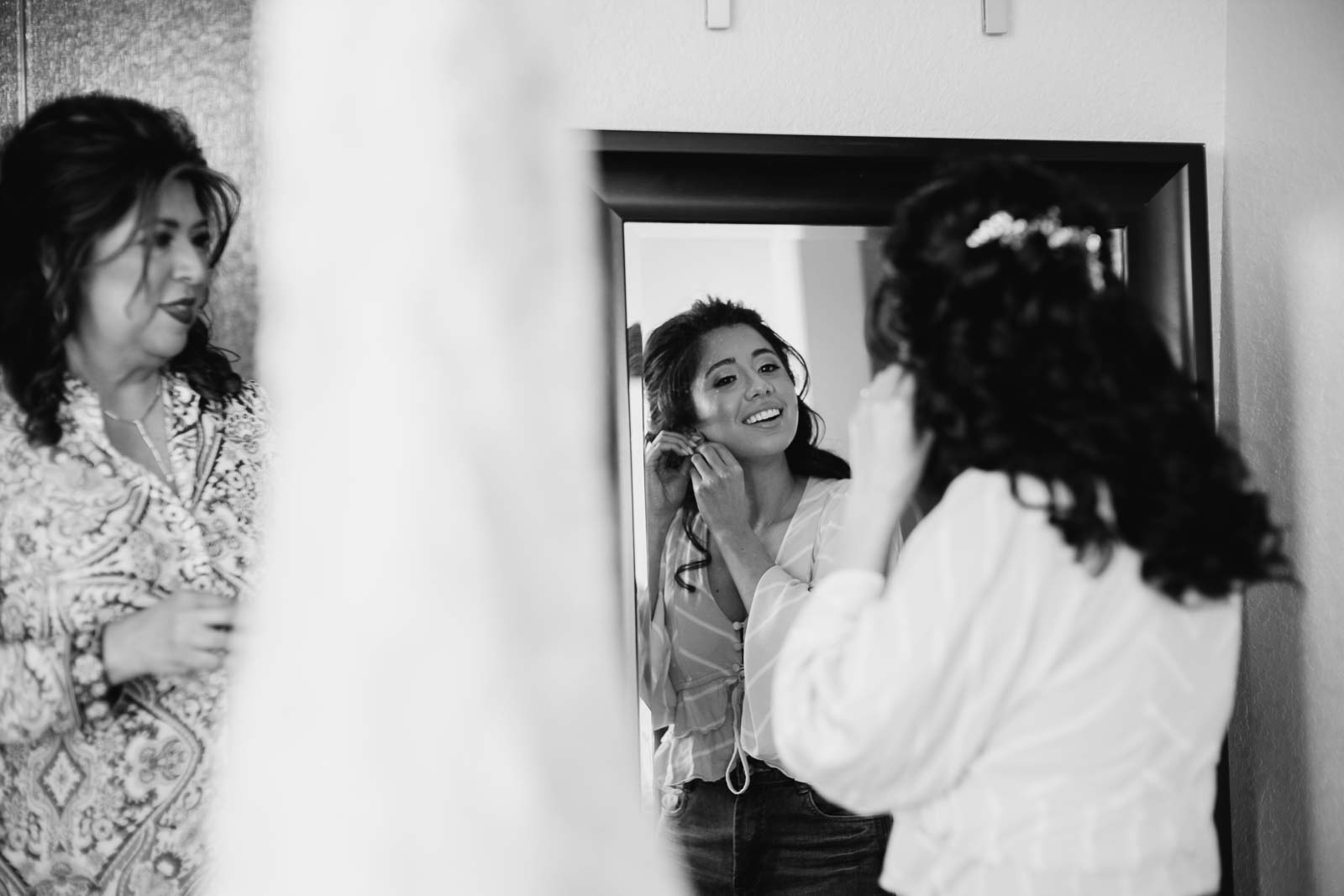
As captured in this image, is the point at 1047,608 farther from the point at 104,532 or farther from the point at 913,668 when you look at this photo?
the point at 104,532

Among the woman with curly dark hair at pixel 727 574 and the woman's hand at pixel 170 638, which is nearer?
the woman's hand at pixel 170 638

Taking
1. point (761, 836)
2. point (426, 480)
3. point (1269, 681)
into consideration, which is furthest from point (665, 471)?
point (426, 480)

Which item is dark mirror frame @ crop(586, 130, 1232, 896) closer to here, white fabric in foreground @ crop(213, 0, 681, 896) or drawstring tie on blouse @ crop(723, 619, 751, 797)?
drawstring tie on blouse @ crop(723, 619, 751, 797)

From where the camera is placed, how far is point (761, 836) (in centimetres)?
133

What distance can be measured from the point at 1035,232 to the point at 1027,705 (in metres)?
0.34

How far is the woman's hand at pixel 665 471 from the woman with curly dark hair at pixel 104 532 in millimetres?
447

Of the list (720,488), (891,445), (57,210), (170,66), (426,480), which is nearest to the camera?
(426,480)

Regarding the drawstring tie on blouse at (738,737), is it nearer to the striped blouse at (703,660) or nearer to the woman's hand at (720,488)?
the striped blouse at (703,660)

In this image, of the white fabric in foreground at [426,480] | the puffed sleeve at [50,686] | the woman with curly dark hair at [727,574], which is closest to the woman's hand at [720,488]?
the woman with curly dark hair at [727,574]

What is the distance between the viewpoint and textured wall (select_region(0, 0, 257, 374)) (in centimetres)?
121

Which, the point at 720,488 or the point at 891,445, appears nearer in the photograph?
the point at 891,445

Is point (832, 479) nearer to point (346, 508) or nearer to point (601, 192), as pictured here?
point (601, 192)

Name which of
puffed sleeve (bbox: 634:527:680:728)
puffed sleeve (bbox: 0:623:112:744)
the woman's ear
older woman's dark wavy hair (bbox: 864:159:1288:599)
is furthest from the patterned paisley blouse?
older woman's dark wavy hair (bbox: 864:159:1288:599)

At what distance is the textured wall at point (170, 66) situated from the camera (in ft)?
3.96
